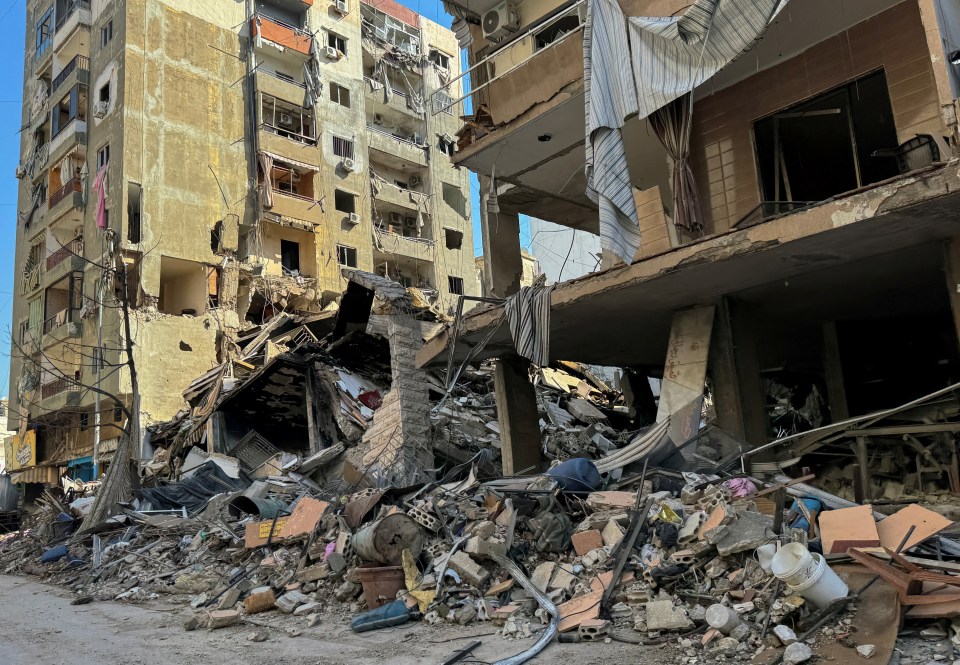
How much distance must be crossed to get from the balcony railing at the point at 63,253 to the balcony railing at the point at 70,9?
9.74 m

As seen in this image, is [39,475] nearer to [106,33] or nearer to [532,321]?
[106,33]

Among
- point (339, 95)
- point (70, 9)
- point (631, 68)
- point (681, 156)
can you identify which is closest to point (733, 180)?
point (681, 156)

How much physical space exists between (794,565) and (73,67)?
33361 mm

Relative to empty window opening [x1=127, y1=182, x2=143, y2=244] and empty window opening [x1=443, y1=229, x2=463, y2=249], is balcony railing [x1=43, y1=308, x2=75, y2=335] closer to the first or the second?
empty window opening [x1=127, y1=182, x2=143, y2=244]

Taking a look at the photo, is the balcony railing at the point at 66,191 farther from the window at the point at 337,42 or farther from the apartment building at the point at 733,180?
the apartment building at the point at 733,180

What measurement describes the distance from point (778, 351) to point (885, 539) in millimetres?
8832

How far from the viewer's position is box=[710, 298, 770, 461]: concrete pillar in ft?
31.1

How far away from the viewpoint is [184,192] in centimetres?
2691

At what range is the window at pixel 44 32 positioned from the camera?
3195 cm

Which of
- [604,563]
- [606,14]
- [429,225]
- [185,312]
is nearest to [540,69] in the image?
[606,14]

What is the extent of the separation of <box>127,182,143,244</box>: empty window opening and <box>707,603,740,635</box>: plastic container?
82.3 ft

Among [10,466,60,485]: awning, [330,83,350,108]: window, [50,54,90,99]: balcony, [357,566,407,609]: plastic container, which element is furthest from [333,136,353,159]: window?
[357,566,407,609]: plastic container

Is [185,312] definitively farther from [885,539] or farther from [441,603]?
[885,539]

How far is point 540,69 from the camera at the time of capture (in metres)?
11.3
